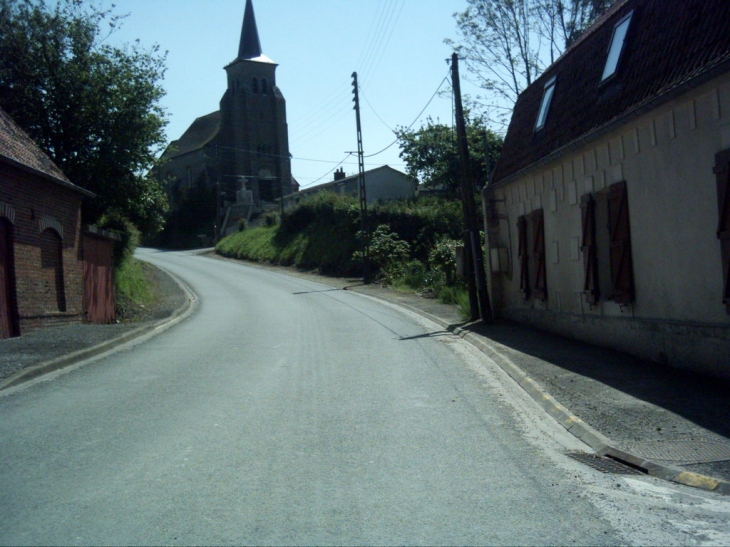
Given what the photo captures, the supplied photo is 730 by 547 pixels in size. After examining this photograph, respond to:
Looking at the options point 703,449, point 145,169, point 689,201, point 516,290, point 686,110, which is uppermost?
point 145,169

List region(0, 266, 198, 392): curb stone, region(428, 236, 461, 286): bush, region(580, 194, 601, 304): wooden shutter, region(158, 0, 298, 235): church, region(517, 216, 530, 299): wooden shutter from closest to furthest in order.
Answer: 1. region(0, 266, 198, 392): curb stone
2. region(580, 194, 601, 304): wooden shutter
3. region(517, 216, 530, 299): wooden shutter
4. region(428, 236, 461, 286): bush
5. region(158, 0, 298, 235): church

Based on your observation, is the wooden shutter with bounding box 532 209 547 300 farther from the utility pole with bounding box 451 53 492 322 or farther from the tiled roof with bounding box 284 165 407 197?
the tiled roof with bounding box 284 165 407 197

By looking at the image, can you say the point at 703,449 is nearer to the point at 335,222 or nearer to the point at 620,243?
the point at 620,243

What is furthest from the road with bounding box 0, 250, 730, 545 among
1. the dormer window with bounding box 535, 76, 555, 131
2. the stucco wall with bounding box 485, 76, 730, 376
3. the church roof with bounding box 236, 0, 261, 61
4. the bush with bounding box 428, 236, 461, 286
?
the church roof with bounding box 236, 0, 261, 61

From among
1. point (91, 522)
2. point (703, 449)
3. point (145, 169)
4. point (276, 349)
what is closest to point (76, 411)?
point (91, 522)

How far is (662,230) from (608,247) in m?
2.16

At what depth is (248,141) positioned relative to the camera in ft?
263

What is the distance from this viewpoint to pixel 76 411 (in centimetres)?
863

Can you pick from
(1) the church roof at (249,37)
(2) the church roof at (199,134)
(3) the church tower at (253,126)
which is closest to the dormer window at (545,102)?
(3) the church tower at (253,126)

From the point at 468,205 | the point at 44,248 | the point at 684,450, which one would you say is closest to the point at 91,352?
the point at 44,248

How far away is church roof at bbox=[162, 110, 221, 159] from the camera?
3305 inches

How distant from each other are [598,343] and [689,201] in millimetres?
3999

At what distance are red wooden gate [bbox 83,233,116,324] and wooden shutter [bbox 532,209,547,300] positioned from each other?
12.8m

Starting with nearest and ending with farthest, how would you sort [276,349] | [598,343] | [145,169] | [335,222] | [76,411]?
1. [76,411]
2. [598,343]
3. [276,349]
4. [145,169]
5. [335,222]
